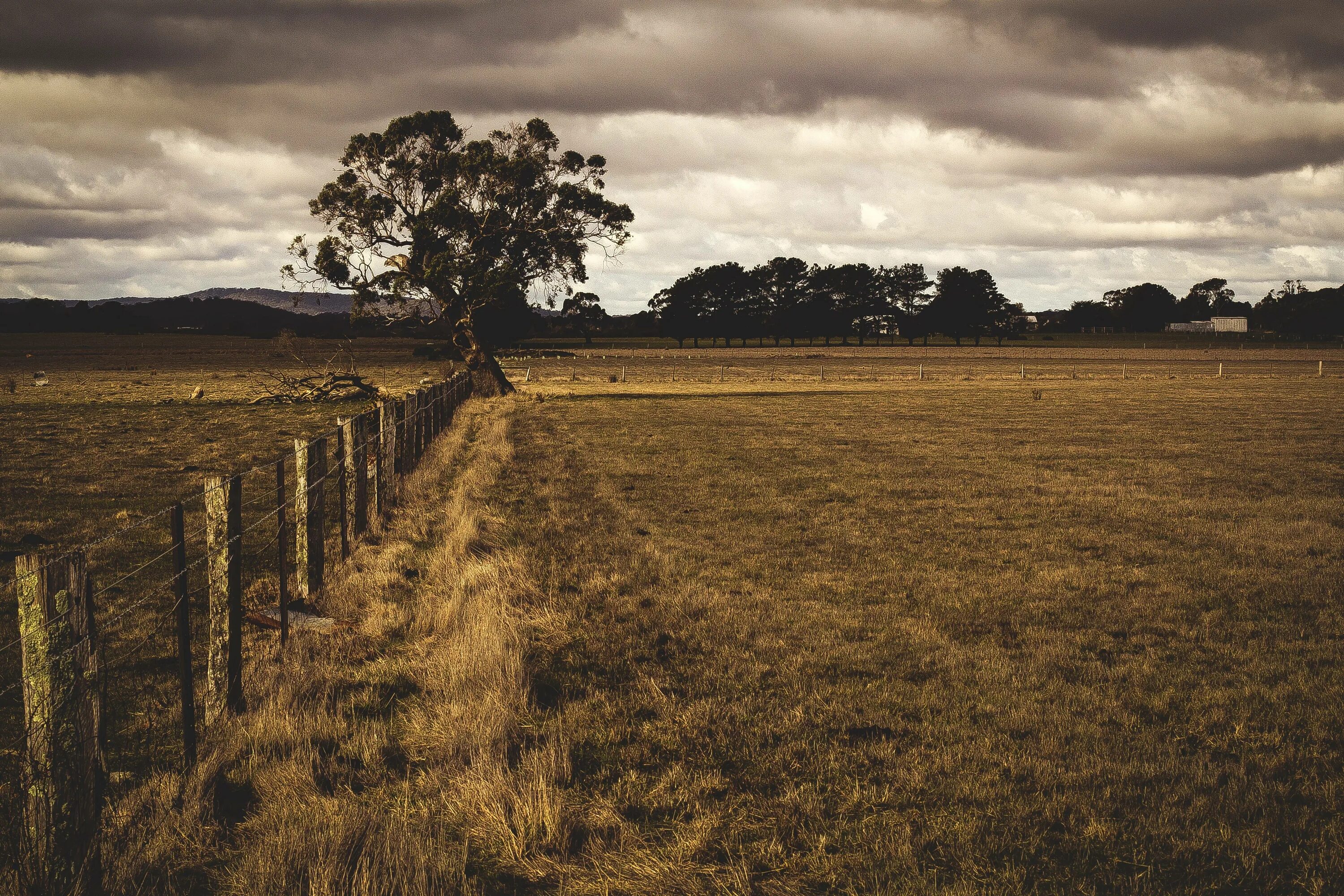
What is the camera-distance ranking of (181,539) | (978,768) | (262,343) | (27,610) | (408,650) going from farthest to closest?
(262,343), (408,650), (978,768), (181,539), (27,610)

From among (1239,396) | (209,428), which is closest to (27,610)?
(209,428)

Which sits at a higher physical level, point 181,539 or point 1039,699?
point 181,539

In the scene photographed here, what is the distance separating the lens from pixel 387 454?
45.4 feet

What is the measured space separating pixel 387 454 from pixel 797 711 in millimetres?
8908

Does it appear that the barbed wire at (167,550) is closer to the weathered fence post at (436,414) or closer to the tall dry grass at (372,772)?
the weathered fence post at (436,414)

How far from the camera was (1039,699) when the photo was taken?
22.7ft

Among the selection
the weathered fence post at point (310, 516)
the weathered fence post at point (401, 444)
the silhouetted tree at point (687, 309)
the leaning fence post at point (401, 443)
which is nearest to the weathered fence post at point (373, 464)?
the weathered fence post at point (401, 444)

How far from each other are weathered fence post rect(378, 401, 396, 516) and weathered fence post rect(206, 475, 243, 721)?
636cm

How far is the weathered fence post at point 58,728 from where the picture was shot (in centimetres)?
398

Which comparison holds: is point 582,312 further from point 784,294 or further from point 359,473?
point 784,294

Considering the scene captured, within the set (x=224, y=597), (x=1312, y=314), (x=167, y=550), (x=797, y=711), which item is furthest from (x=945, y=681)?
(x=1312, y=314)

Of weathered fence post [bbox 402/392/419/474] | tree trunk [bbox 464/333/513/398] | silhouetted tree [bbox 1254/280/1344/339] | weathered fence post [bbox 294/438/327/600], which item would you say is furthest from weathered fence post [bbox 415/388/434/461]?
silhouetted tree [bbox 1254/280/1344/339]

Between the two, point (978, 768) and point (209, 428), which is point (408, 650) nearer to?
point (978, 768)

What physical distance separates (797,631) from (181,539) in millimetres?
5103
